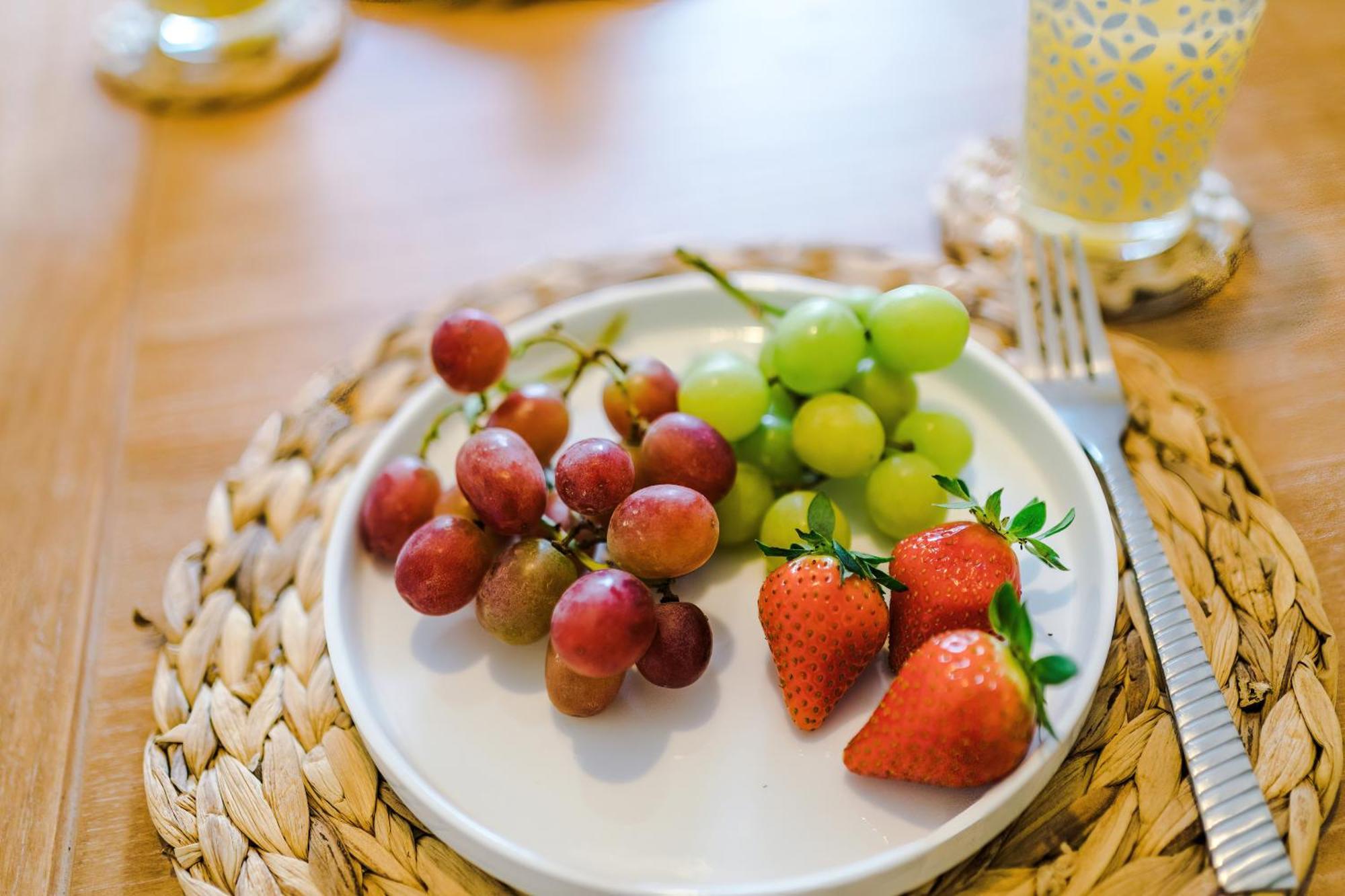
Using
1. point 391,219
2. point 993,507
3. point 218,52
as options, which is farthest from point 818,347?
→ point 218,52

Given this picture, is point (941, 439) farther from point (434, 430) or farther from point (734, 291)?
point (434, 430)

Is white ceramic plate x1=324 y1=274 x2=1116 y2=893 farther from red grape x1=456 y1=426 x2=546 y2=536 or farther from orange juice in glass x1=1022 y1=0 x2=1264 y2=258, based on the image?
orange juice in glass x1=1022 y1=0 x2=1264 y2=258

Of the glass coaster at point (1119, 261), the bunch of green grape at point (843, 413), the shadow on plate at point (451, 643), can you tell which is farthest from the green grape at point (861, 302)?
the shadow on plate at point (451, 643)

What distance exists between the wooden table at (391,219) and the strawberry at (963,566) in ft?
0.70

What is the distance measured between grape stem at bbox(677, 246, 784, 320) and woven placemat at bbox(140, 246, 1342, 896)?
7.2 inches

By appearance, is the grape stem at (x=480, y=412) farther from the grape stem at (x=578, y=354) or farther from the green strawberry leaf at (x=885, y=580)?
the green strawberry leaf at (x=885, y=580)

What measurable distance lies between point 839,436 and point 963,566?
0.12 meters

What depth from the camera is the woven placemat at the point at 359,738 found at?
0.53 m

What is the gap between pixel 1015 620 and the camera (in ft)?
1.64

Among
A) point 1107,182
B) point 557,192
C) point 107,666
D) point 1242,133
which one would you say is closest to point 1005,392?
point 1107,182

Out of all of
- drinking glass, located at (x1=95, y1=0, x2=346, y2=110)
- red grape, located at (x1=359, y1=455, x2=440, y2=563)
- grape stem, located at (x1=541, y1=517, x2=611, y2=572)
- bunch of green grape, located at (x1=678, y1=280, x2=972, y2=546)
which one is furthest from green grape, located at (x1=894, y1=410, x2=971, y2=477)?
drinking glass, located at (x1=95, y1=0, x2=346, y2=110)

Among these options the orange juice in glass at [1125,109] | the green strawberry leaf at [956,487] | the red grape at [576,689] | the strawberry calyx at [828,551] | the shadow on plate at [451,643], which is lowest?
the shadow on plate at [451,643]

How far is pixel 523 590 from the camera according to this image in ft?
1.93

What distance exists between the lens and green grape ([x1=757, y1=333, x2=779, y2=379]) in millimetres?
683
